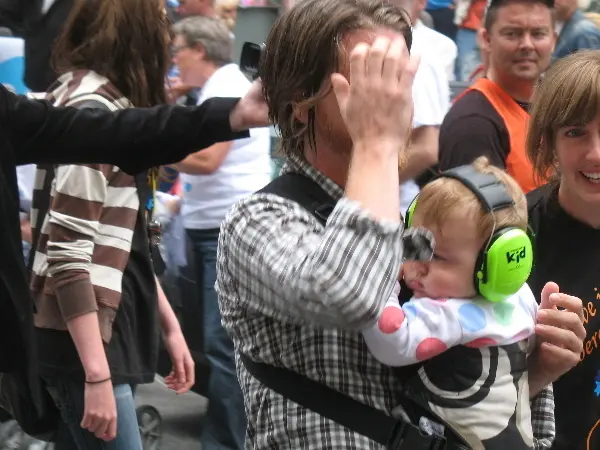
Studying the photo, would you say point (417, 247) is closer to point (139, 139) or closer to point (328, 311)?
point (328, 311)

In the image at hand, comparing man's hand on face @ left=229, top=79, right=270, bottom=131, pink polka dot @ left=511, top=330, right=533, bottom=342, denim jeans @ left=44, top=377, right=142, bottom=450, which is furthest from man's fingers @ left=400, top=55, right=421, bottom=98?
denim jeans @ left=44, top=377, right=142, bottom=450

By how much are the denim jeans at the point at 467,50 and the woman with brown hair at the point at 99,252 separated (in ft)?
16.1

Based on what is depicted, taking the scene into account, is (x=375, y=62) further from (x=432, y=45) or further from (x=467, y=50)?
(x=467, y=50)

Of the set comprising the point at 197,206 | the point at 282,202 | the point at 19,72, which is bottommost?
the point at 197,206

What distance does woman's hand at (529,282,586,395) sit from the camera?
5.76 feet

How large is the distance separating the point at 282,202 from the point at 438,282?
300mm

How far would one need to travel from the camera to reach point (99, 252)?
104 inches

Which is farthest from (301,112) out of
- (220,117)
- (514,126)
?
(514,126)

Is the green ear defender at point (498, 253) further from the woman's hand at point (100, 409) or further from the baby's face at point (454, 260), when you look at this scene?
the woman's hand at point (100, 409)

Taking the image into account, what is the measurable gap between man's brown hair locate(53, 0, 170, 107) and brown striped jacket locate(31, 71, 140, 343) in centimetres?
5

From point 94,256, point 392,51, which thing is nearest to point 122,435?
point 94,256

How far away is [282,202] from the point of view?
154 centimetres

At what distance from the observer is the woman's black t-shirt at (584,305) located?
2.12 m

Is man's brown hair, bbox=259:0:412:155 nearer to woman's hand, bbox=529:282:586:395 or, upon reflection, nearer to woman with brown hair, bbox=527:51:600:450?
woman's hand, bbox=529:282:586:395
